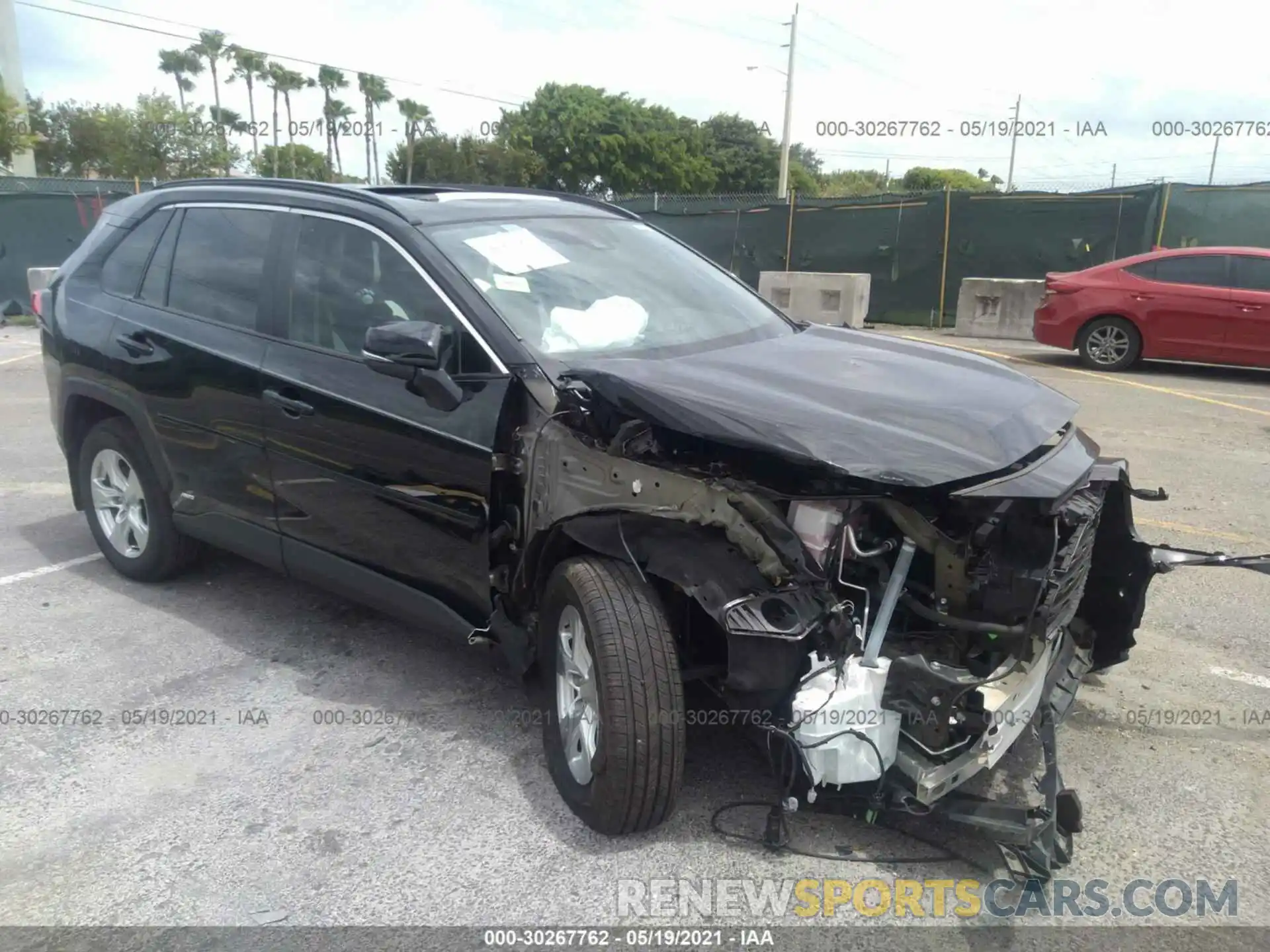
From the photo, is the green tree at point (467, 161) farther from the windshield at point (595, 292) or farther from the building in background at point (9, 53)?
the windshield at point (595, 292)

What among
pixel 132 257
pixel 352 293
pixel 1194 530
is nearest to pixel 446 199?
pixel 352 293

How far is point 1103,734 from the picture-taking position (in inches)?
138

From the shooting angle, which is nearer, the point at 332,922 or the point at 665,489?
the point at 332,922

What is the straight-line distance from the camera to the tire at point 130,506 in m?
4.55

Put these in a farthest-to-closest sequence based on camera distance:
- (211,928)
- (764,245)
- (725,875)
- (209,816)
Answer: (764,245) → (209,816) → (725,875) → (211,928)

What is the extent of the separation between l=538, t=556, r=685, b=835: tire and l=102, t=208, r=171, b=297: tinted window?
289cm

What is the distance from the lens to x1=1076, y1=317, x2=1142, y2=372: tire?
37.0ft

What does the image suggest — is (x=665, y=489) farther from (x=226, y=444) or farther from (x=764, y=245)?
(x=764, y=245)

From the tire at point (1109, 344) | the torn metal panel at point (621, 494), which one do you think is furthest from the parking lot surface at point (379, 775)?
the tire at point (1109, 344)

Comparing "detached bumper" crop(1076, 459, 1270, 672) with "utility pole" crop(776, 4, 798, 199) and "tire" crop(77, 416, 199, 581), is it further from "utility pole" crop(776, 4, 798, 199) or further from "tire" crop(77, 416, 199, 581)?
"utility pole" crop(776, 4, 798, 199)

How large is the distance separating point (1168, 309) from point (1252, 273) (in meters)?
0.88

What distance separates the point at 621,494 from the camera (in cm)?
288

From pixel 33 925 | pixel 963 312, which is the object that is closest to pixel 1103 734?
pixel 33 925

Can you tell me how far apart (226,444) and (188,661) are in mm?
892
